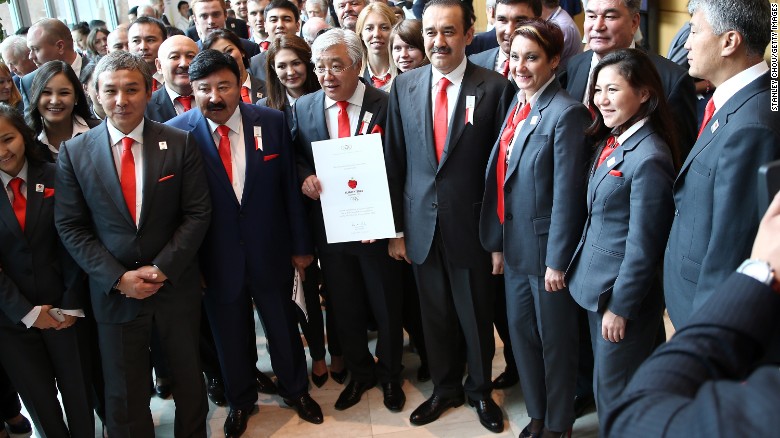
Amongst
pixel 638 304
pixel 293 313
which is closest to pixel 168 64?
A: pixel 293 313

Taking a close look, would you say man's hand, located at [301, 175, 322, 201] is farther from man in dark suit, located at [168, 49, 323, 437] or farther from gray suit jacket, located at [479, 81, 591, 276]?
gray suit jacket, located at [479, 81, 591, 276]

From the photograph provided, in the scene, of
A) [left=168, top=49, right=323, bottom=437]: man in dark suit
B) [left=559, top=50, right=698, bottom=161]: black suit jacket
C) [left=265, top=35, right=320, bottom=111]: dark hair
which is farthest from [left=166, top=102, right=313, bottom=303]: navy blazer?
[left=559, top=50, right=698, bottom=161]: black suit jacket

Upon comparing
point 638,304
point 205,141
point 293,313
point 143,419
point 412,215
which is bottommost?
point 143,419

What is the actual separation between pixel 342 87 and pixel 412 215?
2.21ft

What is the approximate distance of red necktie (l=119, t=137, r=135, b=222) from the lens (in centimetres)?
281

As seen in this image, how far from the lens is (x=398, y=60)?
12.7ft

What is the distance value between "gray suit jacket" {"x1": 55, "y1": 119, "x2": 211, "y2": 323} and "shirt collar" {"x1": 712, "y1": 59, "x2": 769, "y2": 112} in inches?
79.0

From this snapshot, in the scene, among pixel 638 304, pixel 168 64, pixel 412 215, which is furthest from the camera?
pixel 168 64

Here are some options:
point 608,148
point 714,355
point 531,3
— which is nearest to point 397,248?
point 608,148

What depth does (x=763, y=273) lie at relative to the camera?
107 cm

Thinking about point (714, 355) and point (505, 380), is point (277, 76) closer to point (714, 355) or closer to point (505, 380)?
point (505, 380)

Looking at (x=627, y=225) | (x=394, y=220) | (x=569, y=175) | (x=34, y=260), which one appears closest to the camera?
(x=627, y=225)

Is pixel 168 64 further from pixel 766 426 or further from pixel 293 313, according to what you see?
pixel 766 426

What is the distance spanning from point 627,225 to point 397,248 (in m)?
1.16
